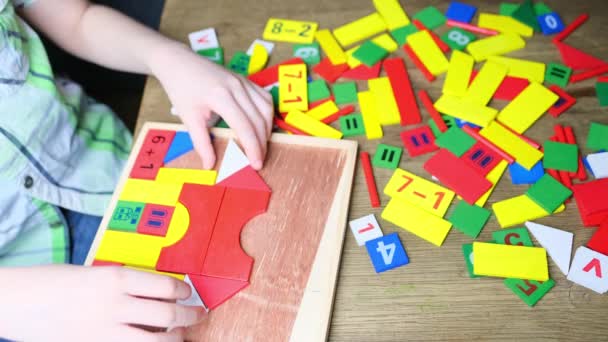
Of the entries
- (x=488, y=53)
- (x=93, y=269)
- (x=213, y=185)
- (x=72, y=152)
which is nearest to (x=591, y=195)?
(x=488, y=53)

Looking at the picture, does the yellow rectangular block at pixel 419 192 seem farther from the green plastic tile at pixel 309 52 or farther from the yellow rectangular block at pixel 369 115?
the green plastic tile at pixel 309 52

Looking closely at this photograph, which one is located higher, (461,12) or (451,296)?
(461,12)

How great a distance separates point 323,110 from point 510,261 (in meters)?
0.29

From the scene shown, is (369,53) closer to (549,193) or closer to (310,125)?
(310,125)

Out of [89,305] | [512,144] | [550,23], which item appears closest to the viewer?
[89,305]

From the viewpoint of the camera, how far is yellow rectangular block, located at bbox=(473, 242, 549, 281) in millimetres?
487

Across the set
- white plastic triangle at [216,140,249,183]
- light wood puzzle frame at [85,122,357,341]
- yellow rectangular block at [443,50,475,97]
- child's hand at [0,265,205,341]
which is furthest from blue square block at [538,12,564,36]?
child's hand at [0,265,205,341]

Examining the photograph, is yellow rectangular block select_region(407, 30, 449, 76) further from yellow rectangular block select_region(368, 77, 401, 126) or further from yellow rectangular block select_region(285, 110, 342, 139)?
yellow rectangular block select_region(285, 110, 342, 139)

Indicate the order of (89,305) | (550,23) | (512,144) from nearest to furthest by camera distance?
(89,305), (512,144), (550,23)

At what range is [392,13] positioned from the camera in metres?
0.72

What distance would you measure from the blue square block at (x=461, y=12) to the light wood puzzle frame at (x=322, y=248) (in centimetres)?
28

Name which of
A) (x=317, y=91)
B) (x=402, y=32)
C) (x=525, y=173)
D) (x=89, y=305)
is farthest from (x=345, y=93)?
(x=89, y=305)

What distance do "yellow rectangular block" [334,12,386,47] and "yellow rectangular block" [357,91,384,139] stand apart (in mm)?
104

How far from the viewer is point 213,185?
0.57 meters
